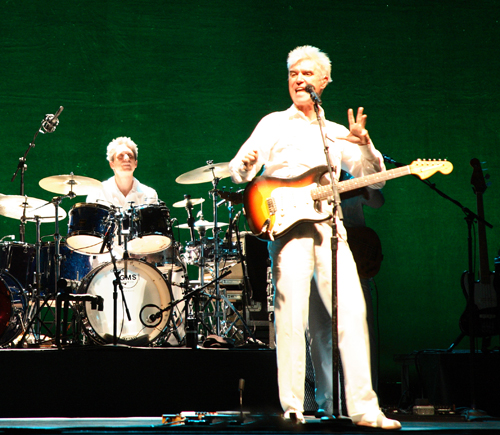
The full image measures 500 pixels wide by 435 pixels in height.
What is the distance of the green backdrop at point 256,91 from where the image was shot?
668 cm

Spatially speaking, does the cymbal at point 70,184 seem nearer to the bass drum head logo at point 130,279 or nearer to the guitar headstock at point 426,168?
the bass drum head logo at point 130,279

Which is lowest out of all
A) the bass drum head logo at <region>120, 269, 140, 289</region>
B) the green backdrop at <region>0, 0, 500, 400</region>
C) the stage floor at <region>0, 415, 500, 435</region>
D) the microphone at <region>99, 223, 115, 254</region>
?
the stage floor at <region>0, 415, 500, 435</region>

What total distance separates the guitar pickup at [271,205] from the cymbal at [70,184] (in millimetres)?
2932

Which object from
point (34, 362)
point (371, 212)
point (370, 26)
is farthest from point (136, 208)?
point (370, 26)

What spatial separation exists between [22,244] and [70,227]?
2.11ft

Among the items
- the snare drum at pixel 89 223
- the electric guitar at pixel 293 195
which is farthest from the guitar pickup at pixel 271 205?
the snare drum at pixel 89 223

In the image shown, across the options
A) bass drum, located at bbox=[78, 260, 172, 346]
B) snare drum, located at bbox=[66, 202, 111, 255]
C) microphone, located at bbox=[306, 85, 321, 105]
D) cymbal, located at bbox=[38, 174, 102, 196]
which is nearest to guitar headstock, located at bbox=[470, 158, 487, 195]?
microphone, located at bbox=[306, 85, 321, 105]

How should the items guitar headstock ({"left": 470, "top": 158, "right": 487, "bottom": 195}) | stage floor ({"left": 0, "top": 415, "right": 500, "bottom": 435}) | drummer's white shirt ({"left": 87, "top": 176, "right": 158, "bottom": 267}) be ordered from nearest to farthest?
stage floor ({"left": 0, "top": 415, "right": 500, "bottom": 435}) → guitar headstock ({"left": 470, "top": 158, "right": 487, "bottom": 195}) → drummer's white shirt ({"left": 87, "top": 176, "right": 158, "bottom": 267})

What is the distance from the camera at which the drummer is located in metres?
6.04

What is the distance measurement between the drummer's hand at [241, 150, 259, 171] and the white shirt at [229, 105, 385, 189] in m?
0.03

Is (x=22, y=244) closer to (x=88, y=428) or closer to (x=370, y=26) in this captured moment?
(x=88, y=428)

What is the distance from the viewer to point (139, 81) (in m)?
6.90

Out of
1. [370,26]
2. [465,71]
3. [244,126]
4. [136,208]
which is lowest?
[136,208]

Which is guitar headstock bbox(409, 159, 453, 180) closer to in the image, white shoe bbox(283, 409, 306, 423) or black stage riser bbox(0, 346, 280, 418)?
white shoe bbox(283, 409, 306, 423)
